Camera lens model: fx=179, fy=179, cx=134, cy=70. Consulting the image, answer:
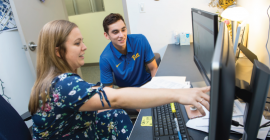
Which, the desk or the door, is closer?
the desk

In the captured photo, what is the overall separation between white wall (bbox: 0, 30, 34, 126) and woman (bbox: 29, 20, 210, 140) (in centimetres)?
129

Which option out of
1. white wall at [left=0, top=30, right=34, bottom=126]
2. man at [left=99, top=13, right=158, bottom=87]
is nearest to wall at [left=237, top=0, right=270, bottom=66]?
man at [left=99, top=13, right=158, bottom=87]

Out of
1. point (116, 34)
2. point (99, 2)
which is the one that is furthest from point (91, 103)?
point (99, 2)

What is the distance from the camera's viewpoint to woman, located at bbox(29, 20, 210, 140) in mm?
727

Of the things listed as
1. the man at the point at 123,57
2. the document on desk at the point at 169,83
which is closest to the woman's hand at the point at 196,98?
the document on desk at the point at 169,83

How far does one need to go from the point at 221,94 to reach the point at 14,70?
85.6 inches

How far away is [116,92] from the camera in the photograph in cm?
76

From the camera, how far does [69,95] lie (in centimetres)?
75

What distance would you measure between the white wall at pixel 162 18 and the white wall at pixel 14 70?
1.37 m

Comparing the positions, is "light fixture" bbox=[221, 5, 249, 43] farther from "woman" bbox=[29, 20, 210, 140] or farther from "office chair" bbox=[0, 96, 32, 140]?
"office chair" bbox=[0, 96, 32, 140]

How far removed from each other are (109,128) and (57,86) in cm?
50

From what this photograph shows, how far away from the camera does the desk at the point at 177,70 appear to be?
0.75 metres

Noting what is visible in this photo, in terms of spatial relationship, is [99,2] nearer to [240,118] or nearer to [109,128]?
[109,128]

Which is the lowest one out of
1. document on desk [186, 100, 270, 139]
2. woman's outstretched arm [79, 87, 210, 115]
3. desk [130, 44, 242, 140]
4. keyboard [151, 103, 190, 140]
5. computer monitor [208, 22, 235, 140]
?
desk [130, 44, 242, 140]
